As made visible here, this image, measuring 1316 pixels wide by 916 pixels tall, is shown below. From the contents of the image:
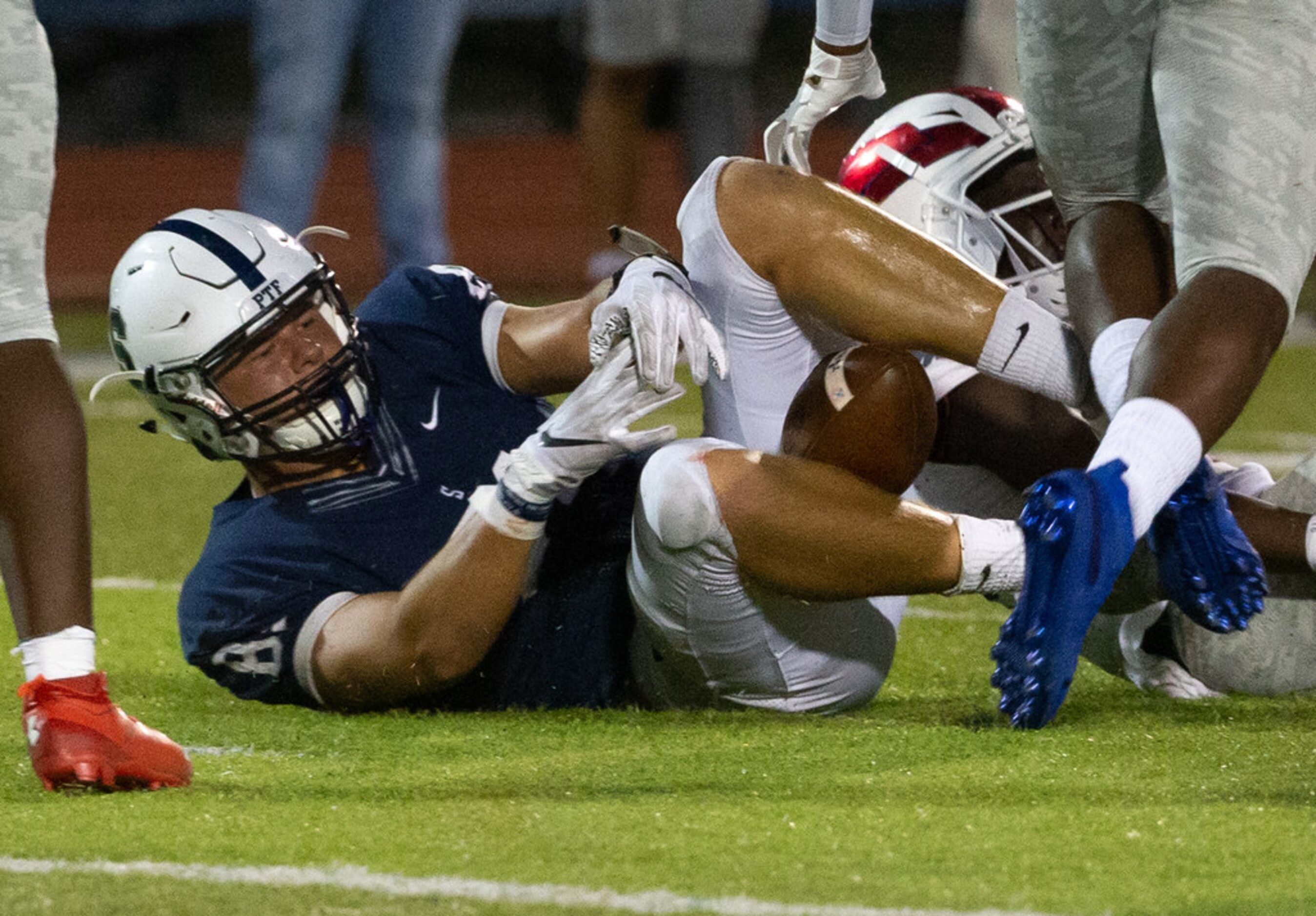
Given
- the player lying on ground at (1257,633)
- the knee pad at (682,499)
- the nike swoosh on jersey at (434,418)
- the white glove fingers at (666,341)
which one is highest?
the white glove fingers at (666,341)

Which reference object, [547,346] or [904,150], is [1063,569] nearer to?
[547,346]

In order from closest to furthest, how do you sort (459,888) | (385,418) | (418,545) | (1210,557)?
(459,888), (1210,557), (418,545), (385,418)

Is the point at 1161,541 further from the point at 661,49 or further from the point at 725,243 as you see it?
the point at 661,49

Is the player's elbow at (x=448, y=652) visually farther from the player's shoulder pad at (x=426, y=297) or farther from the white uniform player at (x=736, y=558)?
the player's shoulder pad at (x=426, y=297)

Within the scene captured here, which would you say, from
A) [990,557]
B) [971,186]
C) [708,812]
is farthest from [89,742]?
[971,186]

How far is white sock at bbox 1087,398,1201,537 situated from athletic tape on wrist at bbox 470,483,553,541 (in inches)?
24.7

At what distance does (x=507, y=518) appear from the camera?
2.29m

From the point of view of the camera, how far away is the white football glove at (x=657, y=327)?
2.27 metres

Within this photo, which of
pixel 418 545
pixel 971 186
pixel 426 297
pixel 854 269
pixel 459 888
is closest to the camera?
pixel 459 888

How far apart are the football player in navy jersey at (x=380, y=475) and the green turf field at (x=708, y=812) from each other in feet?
0.30

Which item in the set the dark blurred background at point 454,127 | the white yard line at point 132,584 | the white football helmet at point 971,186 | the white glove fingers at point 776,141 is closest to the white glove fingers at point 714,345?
the white glove fingers at point 776,141

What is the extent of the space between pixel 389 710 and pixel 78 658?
49 cm

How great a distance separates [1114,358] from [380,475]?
0.93 metres

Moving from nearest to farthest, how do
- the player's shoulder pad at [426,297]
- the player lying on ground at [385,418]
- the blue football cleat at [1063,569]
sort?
1. the blue football cleat at [1063,569]
2. the player lying on ground at [385,418]
3. the player's shoulder pad at [426,297]
